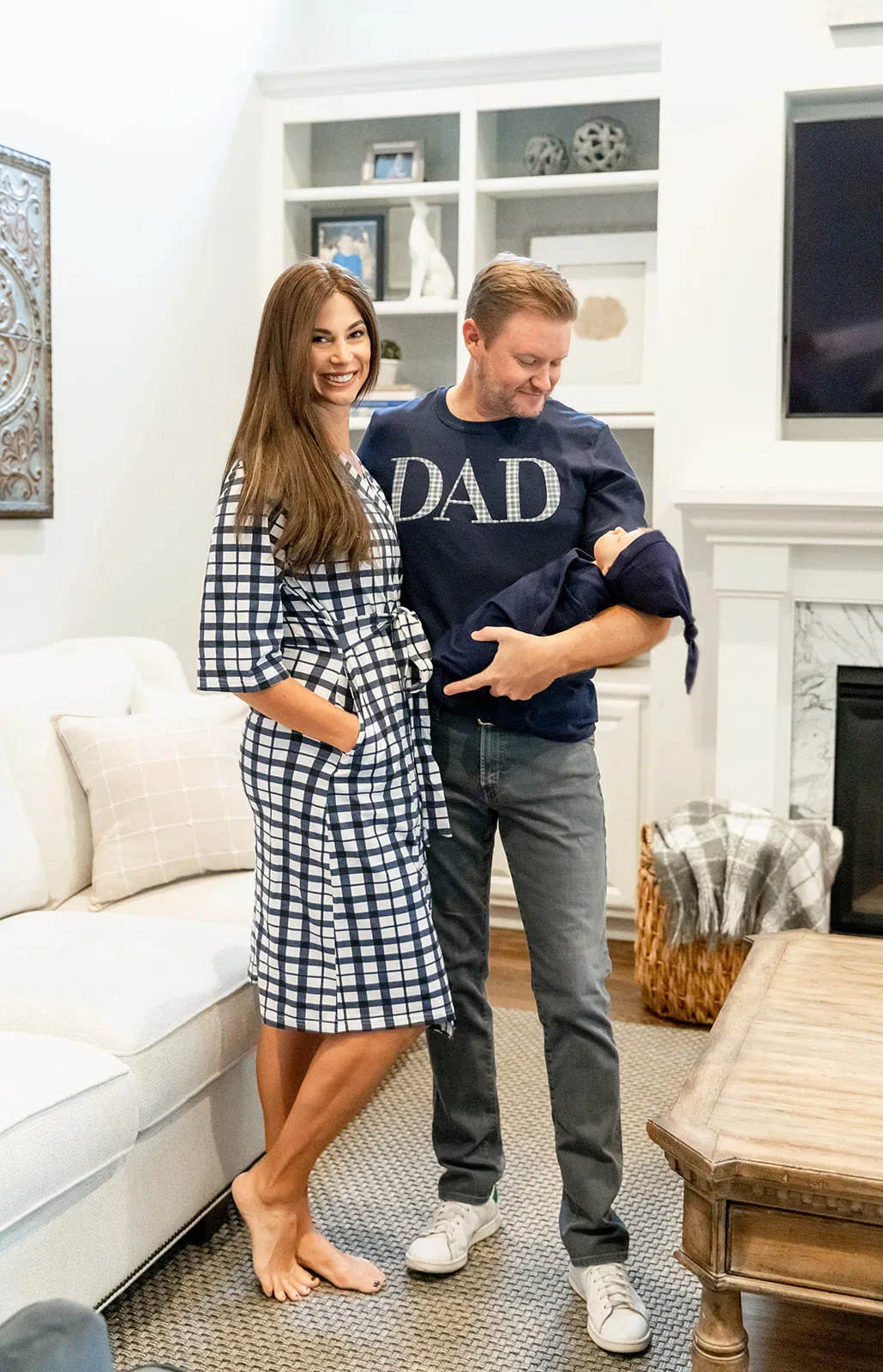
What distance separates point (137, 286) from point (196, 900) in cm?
173

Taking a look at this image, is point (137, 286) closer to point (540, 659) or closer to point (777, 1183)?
point (540, 659)

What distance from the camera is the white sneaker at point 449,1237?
6.49 feet

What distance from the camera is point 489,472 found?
1818mm

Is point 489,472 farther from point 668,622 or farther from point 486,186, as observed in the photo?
point 486,186

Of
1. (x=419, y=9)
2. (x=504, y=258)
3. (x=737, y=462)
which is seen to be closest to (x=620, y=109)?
(x=419, y=9)

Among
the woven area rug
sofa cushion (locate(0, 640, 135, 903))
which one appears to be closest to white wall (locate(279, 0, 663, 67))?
sofa cushion (locate(0, 640, 135, 903))

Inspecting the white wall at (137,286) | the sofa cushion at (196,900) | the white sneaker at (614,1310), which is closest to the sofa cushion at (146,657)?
the white wall at (137,286)

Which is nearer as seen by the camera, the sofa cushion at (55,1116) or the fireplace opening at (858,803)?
the sofa cushion at (55,1116)

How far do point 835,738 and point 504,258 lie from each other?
78.0 inches

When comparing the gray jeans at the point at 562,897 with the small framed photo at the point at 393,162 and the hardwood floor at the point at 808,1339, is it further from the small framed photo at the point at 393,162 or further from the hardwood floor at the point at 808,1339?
the small framed photo at the point at 393,162

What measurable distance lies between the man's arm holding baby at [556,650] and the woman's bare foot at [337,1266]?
34.0 inches

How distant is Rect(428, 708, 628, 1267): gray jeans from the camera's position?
1839 mm

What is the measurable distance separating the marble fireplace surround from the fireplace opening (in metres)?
0.04

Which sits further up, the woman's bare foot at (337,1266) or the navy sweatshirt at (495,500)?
the navy sweatshirt at (495,500)
